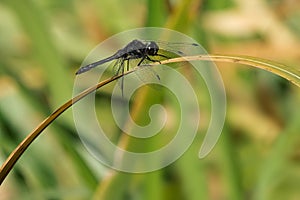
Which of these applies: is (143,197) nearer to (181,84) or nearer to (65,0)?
(181,84)

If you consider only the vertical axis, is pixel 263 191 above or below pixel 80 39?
below

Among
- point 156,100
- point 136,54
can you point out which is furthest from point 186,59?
point 156,100

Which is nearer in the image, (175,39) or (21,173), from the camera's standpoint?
→ (175,39)

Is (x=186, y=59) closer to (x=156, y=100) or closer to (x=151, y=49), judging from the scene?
(x=151, y=49)

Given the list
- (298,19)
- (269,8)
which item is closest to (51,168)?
(269,8)

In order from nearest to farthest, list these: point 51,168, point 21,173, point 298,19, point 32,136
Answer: point 32,136 → point 21,173 → point 51,168 → point 298,19

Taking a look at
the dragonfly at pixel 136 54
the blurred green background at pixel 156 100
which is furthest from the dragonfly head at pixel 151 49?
the blurred green background at pixel 156 100

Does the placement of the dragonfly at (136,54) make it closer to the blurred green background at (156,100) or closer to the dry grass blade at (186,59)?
the dry grass blade at (186,59)

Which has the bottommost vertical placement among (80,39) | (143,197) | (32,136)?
(32,136)

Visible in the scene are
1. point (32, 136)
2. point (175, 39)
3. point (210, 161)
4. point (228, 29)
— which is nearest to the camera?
point (32, 136)
